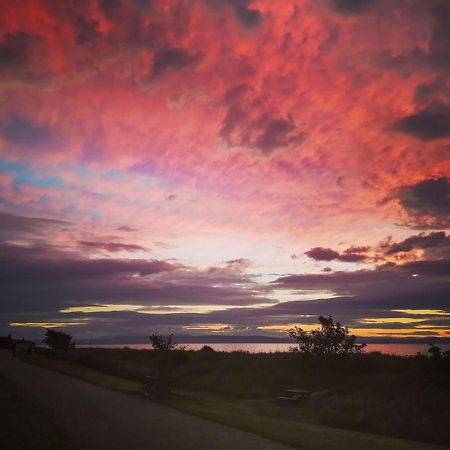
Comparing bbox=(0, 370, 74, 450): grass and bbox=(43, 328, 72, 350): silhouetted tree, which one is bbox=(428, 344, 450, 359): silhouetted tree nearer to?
bbox=(0, 370, 74, 450): grass

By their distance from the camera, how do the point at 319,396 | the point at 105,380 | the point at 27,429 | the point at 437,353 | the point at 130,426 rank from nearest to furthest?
the point at 27,429, the point at 130,426, the point at 319,396, the point at 437,353, the point at 105,380

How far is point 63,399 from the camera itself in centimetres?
2055

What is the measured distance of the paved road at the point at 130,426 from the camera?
1252 centimetres

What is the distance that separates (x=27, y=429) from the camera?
45.0 ft

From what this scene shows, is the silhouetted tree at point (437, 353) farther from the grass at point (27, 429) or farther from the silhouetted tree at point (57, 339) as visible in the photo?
the silhouetted tree at point (57, 339)

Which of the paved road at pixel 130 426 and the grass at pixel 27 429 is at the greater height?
the grass at pixel 27 429

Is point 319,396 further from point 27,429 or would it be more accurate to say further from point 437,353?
point 27,429

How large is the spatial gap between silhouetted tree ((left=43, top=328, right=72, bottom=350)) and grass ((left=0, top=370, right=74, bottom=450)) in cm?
6380

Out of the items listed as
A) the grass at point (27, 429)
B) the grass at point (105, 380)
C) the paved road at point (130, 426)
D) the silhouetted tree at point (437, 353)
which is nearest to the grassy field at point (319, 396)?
the grass at point (105, 380)

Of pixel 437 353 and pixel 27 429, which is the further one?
pixel 437 353

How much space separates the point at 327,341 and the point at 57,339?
182 ft

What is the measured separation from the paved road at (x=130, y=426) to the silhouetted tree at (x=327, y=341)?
2029cm

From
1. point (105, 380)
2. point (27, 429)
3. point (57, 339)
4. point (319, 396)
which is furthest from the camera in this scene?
point (57, 339)

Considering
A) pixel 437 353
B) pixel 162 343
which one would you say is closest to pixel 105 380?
pixel 162 343
